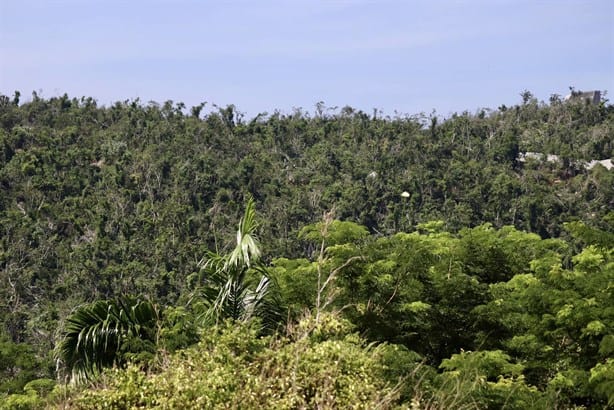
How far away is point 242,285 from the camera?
407 inches

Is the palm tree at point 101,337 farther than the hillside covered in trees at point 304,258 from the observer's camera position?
Yes

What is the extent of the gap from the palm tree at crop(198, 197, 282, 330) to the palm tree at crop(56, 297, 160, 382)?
0.72 meters

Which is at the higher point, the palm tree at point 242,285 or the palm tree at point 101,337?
the palm tree at point 242,285

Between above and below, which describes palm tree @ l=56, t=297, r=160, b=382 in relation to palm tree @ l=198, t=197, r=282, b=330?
below

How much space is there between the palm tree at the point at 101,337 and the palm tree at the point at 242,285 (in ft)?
2.36

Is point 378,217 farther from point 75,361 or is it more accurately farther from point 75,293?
point 75,361

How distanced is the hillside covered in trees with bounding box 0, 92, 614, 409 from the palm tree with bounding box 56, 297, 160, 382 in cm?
2

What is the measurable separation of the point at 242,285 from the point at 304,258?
694cm

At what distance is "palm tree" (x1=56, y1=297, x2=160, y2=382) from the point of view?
9.95 m

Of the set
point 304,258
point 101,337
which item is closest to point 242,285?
point 101,337

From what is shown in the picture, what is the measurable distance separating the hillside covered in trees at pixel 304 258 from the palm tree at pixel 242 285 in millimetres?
28

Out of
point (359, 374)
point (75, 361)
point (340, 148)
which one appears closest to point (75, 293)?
point (340, 148)

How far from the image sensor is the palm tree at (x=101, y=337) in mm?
9945

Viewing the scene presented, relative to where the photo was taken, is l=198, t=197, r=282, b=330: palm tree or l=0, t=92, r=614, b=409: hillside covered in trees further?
l=198, t=197, r=282, b=330: palm tree
